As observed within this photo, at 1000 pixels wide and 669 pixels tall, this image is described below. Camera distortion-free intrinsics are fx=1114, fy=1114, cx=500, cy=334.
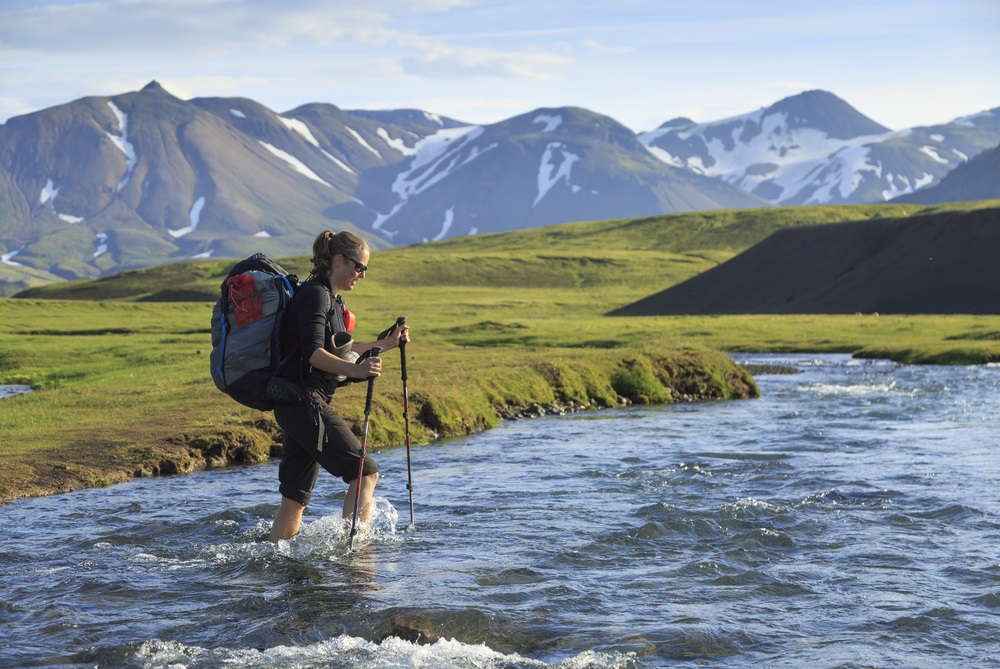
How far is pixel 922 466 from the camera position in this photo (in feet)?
77.6

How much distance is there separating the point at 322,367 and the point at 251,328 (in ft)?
3.59

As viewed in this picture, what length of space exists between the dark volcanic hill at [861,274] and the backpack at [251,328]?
10251 cm

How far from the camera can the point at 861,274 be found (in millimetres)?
125688

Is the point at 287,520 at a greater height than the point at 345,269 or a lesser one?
lesser

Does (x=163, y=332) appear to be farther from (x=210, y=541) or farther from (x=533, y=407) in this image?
(x=210, y=541)

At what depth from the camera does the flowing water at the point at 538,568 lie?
11672 mm

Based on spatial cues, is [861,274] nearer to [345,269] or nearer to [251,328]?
[345,269]

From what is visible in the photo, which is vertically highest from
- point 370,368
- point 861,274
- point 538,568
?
point 861,274

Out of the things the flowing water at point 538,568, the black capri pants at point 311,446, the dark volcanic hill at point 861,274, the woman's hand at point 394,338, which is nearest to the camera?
the flowing water at point 538,568

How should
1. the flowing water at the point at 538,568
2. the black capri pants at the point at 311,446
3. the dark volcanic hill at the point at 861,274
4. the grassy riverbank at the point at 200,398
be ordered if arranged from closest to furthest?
the flowing water at the point at 538,568
the black capri pants at the point at 311,446
the grassy riverbank at the point at 200,398
the dark volcanic hill at the point at 861,274

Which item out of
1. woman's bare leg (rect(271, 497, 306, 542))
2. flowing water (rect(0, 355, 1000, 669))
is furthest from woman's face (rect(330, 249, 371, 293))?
flowing water (rect(0, 355, 1000, 669))

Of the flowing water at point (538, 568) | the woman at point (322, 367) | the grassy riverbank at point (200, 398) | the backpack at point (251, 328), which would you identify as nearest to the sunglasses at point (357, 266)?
the woman at point (322, 367)

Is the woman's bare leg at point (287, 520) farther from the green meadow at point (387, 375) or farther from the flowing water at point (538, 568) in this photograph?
the green meadow at point (387, 375)

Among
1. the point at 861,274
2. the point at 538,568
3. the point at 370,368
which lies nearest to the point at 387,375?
the point at 538,568
